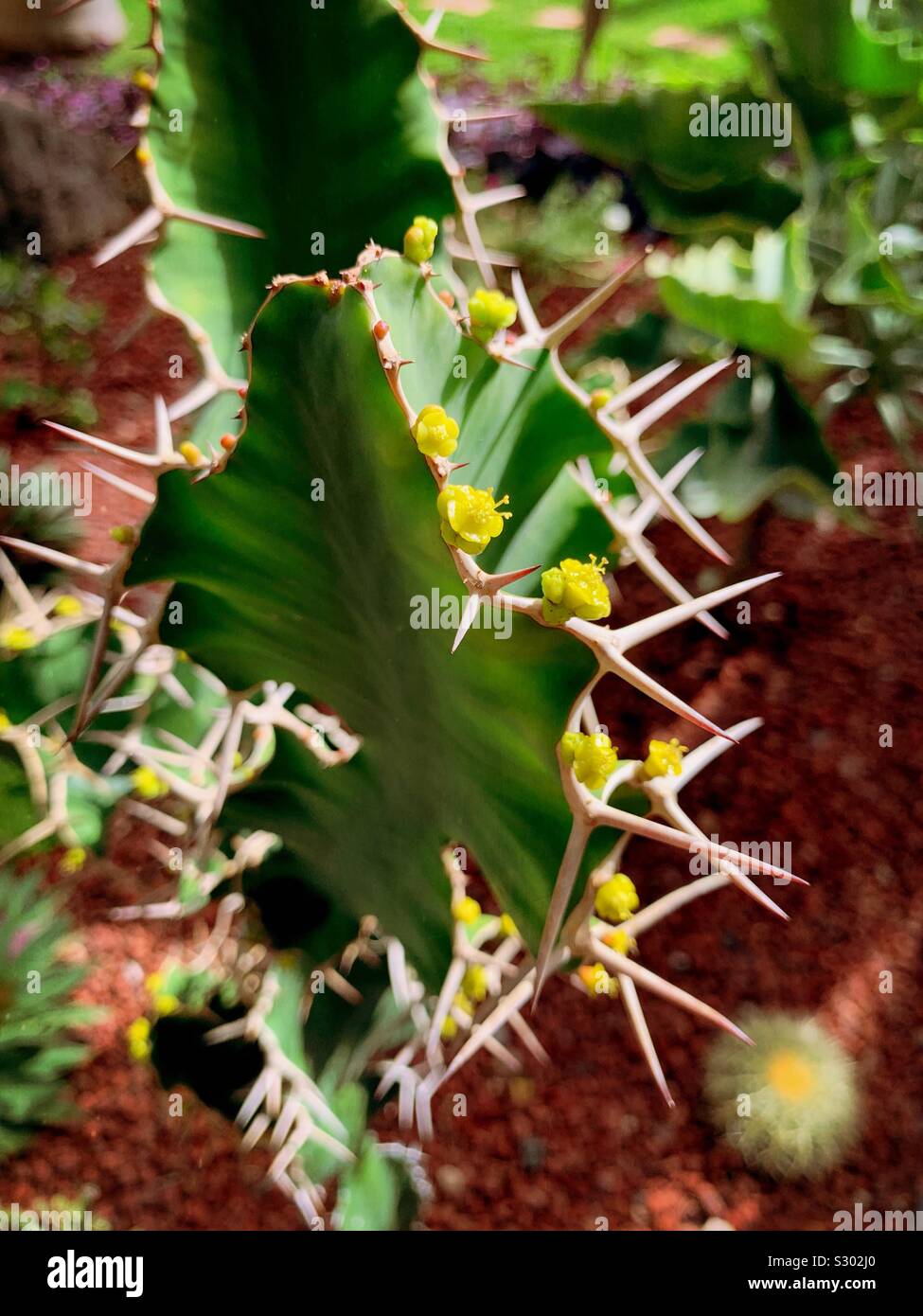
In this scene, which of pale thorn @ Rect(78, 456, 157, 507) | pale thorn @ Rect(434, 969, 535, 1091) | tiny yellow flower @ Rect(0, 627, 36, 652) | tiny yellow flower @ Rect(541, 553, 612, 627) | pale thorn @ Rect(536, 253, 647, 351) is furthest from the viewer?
tiny yellow flower @ Rect(0, 627, 36, 652)

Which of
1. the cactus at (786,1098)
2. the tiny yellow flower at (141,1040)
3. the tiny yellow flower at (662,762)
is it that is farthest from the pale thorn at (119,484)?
the cactus at (786,1098)

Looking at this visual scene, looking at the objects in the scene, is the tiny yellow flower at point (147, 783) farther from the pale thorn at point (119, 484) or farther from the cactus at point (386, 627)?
the pale thorn at point (119, 484)

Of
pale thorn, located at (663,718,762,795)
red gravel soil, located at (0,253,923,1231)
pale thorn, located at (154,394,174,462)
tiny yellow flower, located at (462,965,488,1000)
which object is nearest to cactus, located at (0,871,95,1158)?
red gravel soil, located at (0,253,923,1231)

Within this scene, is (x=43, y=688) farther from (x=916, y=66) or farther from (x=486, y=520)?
(x=916, y=66)

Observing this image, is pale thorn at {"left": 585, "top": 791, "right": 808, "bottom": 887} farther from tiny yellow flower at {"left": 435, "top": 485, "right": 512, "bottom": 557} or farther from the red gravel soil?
the red gravel soil

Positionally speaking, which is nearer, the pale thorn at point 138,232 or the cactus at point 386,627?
the cactus at point 386,627

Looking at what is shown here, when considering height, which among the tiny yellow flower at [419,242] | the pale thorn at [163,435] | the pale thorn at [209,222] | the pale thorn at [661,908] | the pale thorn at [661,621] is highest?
the tiny yellow flower at [419,242]

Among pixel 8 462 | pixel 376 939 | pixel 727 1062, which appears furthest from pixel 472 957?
pixel 8 462
